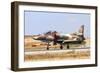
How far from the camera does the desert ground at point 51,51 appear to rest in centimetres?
163

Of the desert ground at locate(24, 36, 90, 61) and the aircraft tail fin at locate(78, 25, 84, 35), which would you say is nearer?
the desert ground at locate(24, 36, 90, 61)

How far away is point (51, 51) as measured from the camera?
1697 mm

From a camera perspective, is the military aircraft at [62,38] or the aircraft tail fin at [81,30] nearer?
the military aircraft at [62,38]

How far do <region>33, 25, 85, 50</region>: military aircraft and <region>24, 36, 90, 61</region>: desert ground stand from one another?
0.03 m

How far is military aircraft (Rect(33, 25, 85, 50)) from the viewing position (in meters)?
1.68

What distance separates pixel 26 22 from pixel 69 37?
0.36 metres

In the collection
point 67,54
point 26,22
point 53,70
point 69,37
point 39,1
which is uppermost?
point 39,1

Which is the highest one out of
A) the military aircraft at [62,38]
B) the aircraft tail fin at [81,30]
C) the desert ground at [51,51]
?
the aircraft tail fin at [81,30]

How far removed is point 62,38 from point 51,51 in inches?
5.1

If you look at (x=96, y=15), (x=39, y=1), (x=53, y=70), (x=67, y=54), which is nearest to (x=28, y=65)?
(x=53, y=70)

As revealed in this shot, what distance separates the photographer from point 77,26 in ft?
5.85

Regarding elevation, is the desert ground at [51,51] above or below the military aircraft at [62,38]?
below

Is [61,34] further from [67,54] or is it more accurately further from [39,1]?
[39,1]

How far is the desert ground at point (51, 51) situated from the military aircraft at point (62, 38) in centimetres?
3
